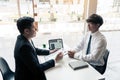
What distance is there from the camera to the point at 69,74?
56.1 inches

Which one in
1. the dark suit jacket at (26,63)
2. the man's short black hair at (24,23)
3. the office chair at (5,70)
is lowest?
the office chair at (5,70)

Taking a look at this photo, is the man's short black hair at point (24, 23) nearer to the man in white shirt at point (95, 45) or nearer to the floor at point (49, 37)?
the man in white shirt at point (95, 45)

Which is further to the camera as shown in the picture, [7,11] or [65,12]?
[65,12]

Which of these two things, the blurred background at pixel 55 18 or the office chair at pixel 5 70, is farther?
the blurred background at pixel 55 18

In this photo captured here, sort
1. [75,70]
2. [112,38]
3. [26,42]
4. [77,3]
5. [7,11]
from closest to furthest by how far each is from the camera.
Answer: [26,42]
[75,70]
[7,11]
[77,3]
[112,38]

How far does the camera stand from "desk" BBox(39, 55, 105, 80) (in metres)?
1.37

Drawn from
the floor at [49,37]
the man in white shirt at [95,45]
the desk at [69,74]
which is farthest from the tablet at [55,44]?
the floor at [49,37]

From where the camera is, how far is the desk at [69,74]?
1366 millimetres

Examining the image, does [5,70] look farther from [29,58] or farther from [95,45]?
[95,45]

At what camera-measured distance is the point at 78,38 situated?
9.30 feet

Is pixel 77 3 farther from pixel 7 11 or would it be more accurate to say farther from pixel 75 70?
pixel 75 70

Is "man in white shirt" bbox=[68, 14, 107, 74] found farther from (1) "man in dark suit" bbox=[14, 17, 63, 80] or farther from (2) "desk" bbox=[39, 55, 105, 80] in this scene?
(1) "man in dark suit" bbox=[14, 17, 63, 80]

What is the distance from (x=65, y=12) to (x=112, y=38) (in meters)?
1.25

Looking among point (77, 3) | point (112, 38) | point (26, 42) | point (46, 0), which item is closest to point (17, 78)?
point (26, 42)
